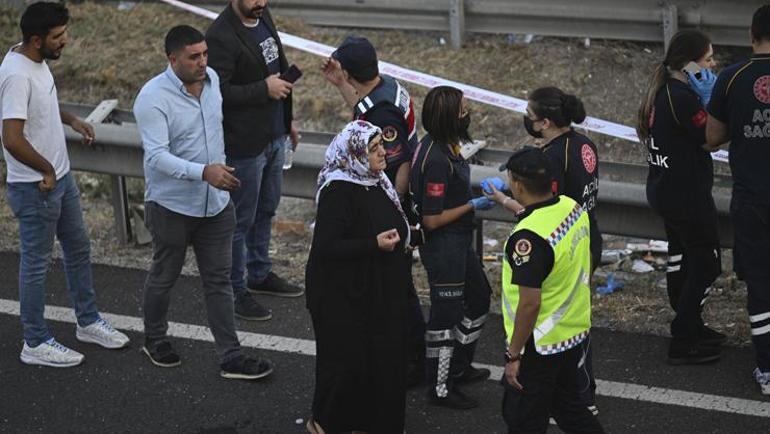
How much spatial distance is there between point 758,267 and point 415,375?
5.97 ft

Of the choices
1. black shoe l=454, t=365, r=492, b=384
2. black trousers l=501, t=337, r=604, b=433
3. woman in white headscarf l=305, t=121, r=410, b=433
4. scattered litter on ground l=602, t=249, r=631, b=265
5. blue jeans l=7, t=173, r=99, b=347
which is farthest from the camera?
scattered litter on ground l=602, t=249, r=631, b=265

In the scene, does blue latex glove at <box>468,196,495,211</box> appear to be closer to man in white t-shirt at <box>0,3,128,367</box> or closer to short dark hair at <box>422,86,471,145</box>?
short dark hair at <box>422,86,471,145</box>

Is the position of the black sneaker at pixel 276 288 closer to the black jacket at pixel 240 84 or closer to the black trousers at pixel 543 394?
the black jacket at pixel 240 84

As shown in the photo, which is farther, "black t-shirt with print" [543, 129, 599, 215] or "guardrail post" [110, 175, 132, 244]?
"guardrail post" [110, 175, 132, 244]

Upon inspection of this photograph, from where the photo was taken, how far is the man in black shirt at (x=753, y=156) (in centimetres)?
614

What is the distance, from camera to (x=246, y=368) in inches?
261

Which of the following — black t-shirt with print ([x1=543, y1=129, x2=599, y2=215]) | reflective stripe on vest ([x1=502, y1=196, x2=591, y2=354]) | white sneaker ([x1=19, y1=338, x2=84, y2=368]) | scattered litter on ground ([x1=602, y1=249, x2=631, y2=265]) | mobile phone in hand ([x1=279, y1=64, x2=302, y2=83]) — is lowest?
white sneaker ([x1=19, y1=338, x2=84, y2=368])

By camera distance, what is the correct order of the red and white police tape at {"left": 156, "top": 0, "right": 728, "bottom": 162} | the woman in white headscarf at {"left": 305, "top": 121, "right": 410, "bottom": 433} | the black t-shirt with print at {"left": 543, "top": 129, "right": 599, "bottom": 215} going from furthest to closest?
the red and white police tape at {"left": 156, "top": 0, "right": 728, "bottom": 162}, the black t-shirt with print at {"left": 543, "top": 129, "right": 599, "bottom": 215}, the woman in white headscarf at {"left": 305, "top": 121, "right": 410, "bottom": 433}

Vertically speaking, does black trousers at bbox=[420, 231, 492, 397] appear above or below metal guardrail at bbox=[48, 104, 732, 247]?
below

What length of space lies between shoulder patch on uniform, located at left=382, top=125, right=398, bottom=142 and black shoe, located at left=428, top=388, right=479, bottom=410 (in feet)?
4.21

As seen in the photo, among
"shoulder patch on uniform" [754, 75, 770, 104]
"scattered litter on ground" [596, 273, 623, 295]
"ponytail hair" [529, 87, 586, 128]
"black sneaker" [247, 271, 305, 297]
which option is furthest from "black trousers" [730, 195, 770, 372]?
"black sneaker" [247, 271, 305, 297]

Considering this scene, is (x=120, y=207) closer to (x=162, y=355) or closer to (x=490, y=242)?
(x=162, y=355)

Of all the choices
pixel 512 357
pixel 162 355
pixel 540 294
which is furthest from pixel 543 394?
pixel 162 355

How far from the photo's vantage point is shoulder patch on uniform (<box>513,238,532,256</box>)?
5.06 metres
